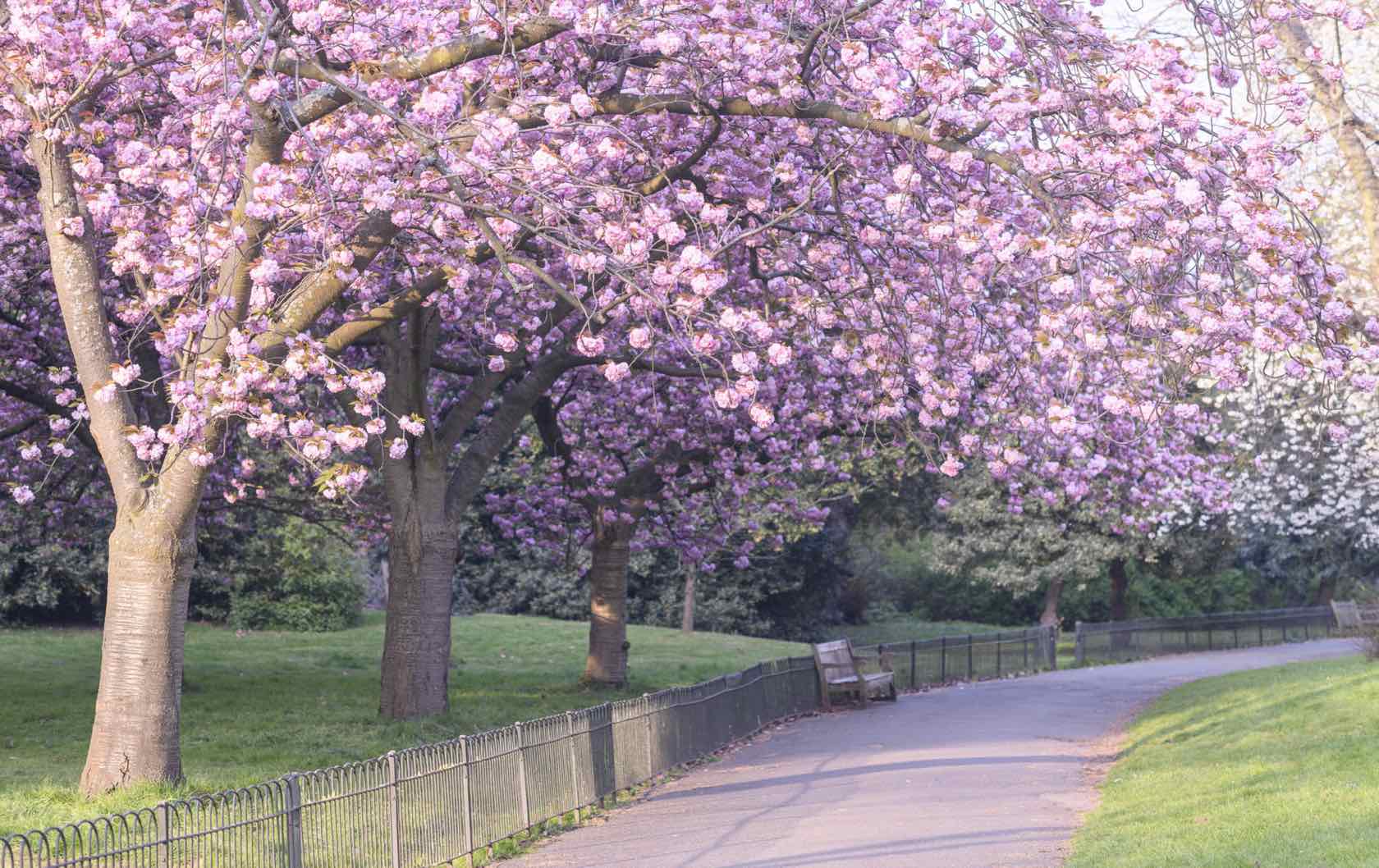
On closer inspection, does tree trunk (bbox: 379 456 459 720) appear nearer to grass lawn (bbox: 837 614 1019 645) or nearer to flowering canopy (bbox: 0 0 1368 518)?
flowering canopy (bbox: 0 0 1368 518)

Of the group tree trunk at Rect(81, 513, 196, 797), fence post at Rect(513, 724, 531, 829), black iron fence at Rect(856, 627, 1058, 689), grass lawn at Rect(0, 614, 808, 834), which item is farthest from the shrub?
fence post at Rect(513, 724, 531, 829)

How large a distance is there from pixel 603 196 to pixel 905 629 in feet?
126

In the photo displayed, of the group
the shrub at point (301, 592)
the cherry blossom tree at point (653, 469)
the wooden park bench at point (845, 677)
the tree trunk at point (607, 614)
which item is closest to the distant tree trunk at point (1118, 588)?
the shrub at point (301, 592)

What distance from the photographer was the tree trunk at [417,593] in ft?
56.5

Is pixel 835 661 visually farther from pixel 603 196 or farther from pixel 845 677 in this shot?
pixel 603 196

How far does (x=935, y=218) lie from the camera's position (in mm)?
11672

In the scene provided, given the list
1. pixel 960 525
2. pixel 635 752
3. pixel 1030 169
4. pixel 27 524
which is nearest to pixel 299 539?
pixel 27 524

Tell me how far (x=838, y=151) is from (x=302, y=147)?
4.22 metres

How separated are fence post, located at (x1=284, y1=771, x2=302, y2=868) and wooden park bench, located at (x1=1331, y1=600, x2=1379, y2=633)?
21.6 m

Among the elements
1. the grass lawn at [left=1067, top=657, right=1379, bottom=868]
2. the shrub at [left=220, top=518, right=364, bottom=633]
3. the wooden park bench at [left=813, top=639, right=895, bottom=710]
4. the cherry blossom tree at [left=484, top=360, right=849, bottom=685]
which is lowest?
the grass lawn at [left=1067, top=657, right=1379, bottom=868]

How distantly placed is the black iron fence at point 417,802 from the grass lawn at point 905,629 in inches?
1063

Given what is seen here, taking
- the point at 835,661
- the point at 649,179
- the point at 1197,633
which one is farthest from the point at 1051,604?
the point at 649,179

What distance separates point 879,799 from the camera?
1315cm

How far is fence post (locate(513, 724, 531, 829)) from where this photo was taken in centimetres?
1177
